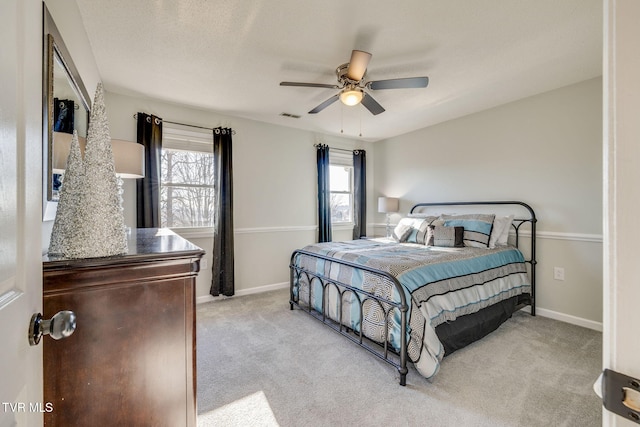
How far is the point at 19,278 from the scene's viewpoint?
558mm

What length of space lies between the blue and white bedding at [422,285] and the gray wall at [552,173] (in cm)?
40

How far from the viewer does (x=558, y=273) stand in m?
3.04

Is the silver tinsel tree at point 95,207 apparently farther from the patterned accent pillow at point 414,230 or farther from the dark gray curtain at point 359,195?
the dark gray curtain at point 359,195

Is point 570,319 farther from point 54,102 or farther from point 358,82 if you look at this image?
point 54,102

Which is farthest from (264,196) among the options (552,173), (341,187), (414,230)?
(552,173)

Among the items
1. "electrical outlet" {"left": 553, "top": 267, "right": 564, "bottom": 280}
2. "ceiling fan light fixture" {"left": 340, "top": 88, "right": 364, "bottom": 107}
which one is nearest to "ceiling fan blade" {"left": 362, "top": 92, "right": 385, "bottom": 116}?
"ceiling fan light fixture" {"left": 340, "top": 88, "right": 364, "bottom": 107}

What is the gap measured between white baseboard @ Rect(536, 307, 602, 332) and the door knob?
396 cm

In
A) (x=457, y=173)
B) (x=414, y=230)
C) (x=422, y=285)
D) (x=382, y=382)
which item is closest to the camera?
(x=382, y=382)

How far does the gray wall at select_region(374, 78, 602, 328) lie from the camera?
2803 millimetres

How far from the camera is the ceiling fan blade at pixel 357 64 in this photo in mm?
1984

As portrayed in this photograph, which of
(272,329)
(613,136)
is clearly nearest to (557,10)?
(613,136)

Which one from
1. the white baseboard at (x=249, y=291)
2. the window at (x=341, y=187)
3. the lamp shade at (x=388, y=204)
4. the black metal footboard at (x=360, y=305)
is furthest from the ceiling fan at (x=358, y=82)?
the white baseboard at (x=249, y=291)

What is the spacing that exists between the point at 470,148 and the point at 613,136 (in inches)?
148

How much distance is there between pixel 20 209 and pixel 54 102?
1039mm
